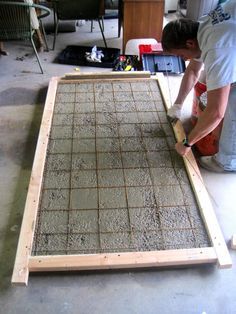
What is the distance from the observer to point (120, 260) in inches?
50.4

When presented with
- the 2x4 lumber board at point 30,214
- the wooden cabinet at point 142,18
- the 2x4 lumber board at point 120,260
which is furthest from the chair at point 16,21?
the 2x4 lumber board at point 120,260

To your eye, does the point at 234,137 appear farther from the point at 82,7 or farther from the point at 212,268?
the point at 82,7

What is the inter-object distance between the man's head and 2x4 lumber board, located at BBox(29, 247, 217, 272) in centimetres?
90

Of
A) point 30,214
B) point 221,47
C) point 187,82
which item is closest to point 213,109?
point 221,47

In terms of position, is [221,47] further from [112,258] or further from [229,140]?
[112,258]

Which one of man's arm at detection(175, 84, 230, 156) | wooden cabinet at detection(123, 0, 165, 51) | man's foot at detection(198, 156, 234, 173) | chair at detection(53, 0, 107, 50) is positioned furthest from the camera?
chair at detection(53, 0, 107, 50)

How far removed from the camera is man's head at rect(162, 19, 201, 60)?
140 cm

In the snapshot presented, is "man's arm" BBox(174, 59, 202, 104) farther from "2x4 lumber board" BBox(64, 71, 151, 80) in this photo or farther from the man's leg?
"2x4 lumber board" BBox(64, 71, 151, 80)

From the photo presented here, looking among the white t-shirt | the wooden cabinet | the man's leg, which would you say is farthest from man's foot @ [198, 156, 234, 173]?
the wooden cabinet

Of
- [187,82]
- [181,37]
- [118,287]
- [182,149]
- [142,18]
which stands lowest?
[118,287]

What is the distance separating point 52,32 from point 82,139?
7.23 feet

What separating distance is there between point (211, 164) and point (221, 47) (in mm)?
754

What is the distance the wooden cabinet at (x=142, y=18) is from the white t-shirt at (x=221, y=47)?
162 centimetres

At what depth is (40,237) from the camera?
1390mm
